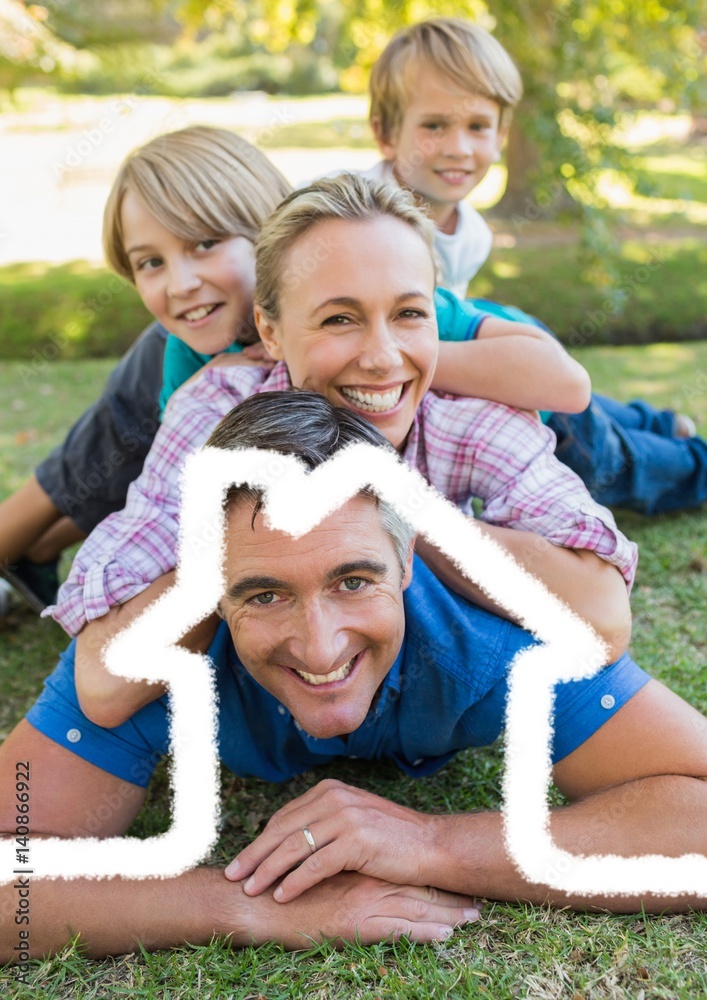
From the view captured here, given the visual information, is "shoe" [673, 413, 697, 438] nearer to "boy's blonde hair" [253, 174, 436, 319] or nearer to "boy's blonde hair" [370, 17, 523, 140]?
"boy's blonde hair" [370, 17, 523, 140]

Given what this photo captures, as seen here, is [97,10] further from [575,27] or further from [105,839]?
[105,839]

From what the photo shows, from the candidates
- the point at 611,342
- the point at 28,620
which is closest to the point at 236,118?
the point at 611,342

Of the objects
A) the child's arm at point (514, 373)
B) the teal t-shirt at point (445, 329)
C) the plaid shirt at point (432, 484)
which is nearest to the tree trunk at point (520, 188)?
the teal t-shirt at point (445, 329)

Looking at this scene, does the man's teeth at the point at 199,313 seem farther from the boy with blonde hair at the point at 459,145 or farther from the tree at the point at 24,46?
the tree at the point at 24,46

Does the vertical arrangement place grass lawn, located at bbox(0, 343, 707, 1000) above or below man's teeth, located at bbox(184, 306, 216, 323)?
below

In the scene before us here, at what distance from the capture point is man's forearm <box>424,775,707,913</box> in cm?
207

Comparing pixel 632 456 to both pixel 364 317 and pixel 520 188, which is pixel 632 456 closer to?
pixel 364 317

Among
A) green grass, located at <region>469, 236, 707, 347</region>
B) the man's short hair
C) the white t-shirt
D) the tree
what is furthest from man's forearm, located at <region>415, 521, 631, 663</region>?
the tree

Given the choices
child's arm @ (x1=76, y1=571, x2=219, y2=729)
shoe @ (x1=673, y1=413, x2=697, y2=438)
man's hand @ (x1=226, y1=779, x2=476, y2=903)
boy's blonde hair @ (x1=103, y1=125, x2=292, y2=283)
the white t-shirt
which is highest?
boy's blonde hair @ (x1=103, y1=125, x2=292, y2=283)

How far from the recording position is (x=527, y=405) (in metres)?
2.66

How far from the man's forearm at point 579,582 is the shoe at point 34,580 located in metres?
2.16

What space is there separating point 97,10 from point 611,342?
10.1 m

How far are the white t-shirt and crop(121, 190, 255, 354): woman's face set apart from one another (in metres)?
0.79

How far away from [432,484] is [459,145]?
65.0 inches
